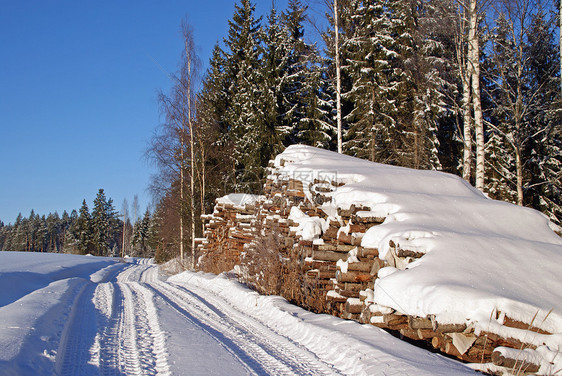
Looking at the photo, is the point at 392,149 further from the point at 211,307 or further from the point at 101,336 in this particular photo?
the point at 101,336

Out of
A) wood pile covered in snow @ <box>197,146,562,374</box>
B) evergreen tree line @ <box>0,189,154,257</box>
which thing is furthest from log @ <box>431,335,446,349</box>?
evergreen tree line @ <box>0,189,154,257</box>

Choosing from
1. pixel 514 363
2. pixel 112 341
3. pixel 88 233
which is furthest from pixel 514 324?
pixel 88 233

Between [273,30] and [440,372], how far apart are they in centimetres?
2238

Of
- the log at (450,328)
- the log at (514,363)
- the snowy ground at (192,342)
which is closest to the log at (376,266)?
the snowy ground at (192,342)

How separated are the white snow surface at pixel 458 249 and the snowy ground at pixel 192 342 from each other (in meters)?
0.66

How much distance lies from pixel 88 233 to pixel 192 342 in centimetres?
5911

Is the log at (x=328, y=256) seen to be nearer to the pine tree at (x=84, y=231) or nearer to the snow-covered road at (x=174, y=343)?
the snow-covered road at (x=174, y=343)

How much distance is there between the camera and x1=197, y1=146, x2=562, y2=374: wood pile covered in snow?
169 inches

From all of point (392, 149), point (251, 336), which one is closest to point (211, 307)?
point (251, 336)

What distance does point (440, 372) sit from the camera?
3.57 metres

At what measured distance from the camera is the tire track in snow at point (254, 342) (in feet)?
13.1

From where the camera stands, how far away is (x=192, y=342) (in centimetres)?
475

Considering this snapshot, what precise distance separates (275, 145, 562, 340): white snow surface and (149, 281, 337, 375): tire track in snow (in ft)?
5.09

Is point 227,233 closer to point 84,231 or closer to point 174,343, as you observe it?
point 174,343
